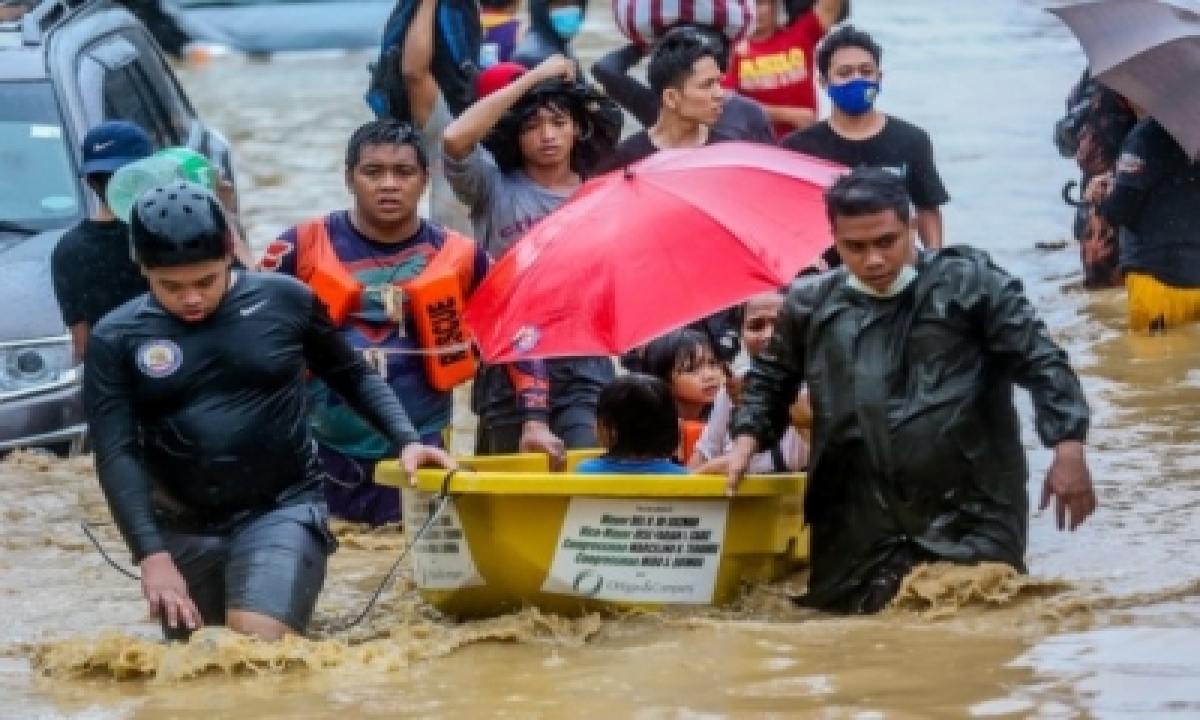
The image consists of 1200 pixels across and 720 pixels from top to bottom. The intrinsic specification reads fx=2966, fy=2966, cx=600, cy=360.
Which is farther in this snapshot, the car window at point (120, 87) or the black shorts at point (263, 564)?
the car window at point (120, 87)

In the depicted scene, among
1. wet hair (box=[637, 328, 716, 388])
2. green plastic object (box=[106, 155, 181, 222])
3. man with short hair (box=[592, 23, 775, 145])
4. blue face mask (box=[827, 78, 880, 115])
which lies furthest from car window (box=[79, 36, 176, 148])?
wet hair (box=[637, 328, 716, 388])

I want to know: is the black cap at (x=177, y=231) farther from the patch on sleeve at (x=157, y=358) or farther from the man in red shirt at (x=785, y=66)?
the man in red shirt at (x=785, y=66)

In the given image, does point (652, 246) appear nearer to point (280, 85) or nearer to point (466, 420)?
point (466, 420)

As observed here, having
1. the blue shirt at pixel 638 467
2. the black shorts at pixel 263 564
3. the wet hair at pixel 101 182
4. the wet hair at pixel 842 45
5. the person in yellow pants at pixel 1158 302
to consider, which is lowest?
the person in yellow pants at pixel 1158 302

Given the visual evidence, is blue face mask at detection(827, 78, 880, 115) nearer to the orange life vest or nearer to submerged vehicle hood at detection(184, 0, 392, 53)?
the orange life vest

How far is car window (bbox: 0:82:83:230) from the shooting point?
12.1m

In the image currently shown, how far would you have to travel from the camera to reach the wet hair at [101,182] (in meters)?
10.3

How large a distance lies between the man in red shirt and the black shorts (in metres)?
6.63

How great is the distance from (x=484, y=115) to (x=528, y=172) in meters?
0.37

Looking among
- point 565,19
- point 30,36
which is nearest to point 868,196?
point 565,19

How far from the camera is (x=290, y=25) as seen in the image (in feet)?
98.7

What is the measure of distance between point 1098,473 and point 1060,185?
8090mm

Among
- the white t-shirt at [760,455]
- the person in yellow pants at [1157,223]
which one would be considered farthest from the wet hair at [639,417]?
the person in yellow pants at [1157,223]

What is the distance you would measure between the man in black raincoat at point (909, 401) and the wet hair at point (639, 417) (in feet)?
0.74
